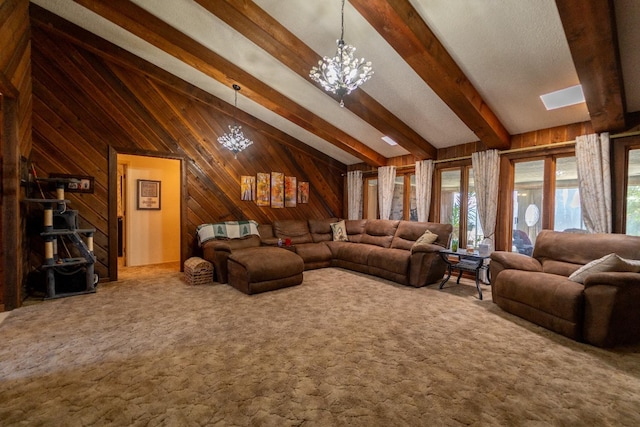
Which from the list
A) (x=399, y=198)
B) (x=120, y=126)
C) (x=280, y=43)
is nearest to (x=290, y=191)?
(x=399, y=198)

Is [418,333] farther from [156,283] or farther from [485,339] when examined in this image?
[156,283]

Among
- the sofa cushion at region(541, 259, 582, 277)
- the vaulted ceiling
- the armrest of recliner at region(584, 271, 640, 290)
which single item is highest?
the vaulted ceiling

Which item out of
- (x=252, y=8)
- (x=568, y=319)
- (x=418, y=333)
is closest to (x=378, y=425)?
(x=418, y=333)

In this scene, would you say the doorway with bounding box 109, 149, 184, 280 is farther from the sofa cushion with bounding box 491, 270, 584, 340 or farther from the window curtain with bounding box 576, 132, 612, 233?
the window curtain with bounding box 576, 132, 612, 233

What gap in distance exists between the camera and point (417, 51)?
2.84 meters

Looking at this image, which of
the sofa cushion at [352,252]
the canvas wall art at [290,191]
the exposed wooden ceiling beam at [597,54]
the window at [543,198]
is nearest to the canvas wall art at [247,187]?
the canvas wall art at [290,191]

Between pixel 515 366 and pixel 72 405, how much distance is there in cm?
301

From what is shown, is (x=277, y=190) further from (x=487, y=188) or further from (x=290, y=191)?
(x=487, y=188)

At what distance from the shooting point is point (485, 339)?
8.36 feet

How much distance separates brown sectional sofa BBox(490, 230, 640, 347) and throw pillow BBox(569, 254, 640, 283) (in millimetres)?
54

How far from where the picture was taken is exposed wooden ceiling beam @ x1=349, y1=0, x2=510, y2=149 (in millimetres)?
2547

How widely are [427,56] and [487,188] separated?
2680mm

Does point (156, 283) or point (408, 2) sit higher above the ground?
point (408, 2)

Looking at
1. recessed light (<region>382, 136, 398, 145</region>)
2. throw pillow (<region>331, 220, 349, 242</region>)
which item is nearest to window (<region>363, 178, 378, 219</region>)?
throw pillow (<region>331, 220, 349, 242</region>)
